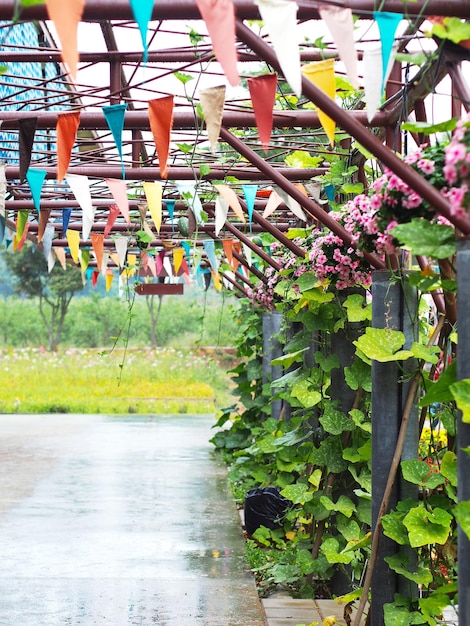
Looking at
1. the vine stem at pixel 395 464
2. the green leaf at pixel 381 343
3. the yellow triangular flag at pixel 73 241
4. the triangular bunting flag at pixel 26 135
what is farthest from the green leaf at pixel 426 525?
the yellow triangular flag at pixel 73 241

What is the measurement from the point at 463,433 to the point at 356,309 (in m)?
1.96

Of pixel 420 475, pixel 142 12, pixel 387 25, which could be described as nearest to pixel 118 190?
pixel 420 475

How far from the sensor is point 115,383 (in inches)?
814

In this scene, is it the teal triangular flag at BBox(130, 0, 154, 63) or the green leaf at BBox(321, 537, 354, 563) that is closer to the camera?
the teal triangular flag at BBox(130, 0, 154, 63)

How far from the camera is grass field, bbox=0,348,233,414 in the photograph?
60.7 feet

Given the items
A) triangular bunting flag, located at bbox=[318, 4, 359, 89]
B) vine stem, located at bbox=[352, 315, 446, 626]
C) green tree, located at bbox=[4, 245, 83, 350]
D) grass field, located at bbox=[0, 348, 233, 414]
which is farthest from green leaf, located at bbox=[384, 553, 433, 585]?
green tree, located at bbox=[4, 245, 83, 350]

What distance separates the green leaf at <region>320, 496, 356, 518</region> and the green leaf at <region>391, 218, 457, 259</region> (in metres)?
2.52

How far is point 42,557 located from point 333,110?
431 cm

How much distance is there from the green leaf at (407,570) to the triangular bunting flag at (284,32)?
6.58 ft

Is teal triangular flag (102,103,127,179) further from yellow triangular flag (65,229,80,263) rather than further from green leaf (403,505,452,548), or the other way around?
yellow triangular flag (65,229,80,263)

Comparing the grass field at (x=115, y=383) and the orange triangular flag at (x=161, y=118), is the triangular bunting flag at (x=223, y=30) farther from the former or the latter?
the grass field at (x=115, y=383)

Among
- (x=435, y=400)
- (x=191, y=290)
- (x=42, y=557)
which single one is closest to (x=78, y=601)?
(x=42, y=557)

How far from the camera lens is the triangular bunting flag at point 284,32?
2768 millimetres

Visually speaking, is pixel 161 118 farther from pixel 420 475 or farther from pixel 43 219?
pixel 43 219
